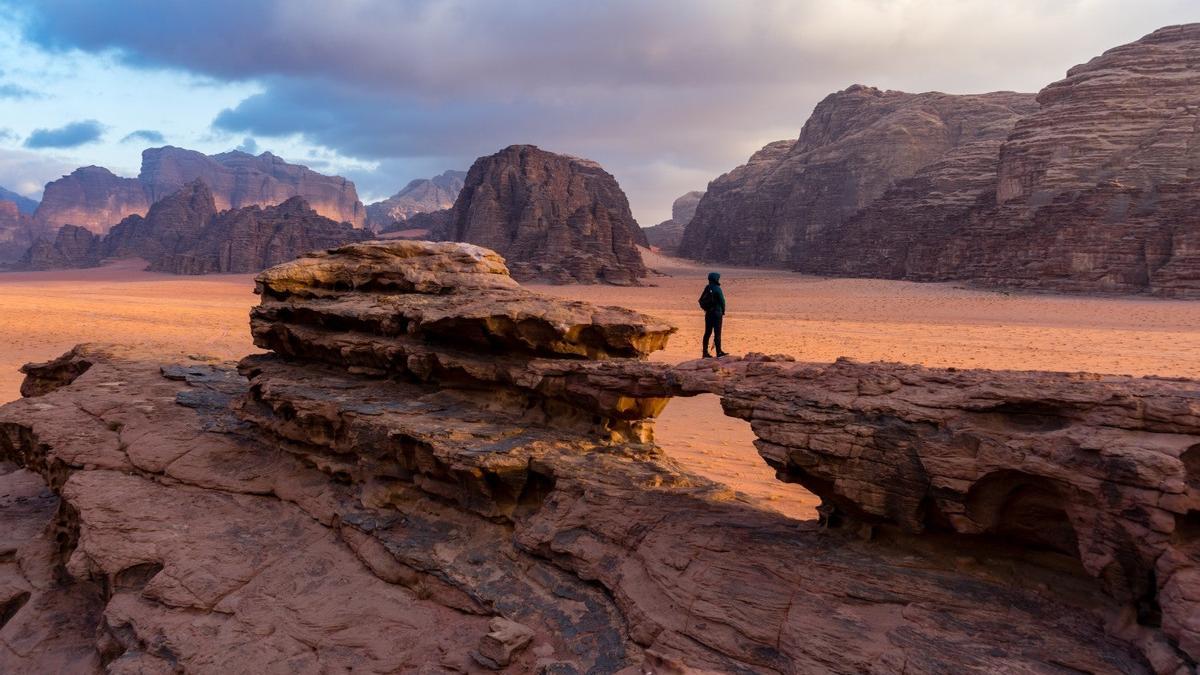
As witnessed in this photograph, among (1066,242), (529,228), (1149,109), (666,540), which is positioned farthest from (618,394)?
(529,228)

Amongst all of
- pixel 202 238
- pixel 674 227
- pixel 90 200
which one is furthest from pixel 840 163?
pixel 90 200

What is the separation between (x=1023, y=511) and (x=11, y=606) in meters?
8.87

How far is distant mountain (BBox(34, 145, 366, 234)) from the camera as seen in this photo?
127 m

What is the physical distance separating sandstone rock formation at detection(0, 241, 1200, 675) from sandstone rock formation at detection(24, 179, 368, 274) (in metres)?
65.4

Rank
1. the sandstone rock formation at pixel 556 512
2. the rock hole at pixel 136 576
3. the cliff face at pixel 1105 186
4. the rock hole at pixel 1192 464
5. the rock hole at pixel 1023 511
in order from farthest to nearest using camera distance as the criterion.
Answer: the cliff face at pixel 1105 186, the rock hole at pixel 136 576, the rock hole at pixel 1023 511, the sandstone rock formation at pixel 556 512, the rock hole at pixel 1192 464

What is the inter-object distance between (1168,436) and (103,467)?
9.65m

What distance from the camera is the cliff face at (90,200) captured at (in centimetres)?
12262

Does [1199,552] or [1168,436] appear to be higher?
[1168,436]

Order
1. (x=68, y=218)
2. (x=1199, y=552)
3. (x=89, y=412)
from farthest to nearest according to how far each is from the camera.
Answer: (x=68, y=218)
(x=89, y=412)
(x=1199, y=552)

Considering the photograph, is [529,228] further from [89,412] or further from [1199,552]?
[1199,552]

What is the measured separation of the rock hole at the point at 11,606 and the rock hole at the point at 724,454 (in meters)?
7.20

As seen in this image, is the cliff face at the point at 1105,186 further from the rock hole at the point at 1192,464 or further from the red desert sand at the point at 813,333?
the rock hole at the point at 1192,464

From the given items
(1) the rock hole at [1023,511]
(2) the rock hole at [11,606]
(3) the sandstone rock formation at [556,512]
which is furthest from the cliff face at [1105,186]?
(2) the rock hole at [11,606]

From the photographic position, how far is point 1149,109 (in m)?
40.9
